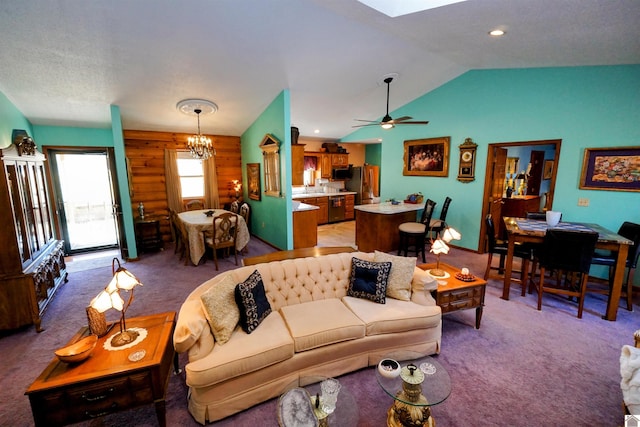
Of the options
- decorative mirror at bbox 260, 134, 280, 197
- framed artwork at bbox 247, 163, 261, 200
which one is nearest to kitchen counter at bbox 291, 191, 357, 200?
framed artwork at bbox 247, 163, 261, 200

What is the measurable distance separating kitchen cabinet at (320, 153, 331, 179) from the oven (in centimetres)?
80

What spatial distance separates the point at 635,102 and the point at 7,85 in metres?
8.34

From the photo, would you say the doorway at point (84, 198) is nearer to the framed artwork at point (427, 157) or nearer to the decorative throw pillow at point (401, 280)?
the decorative throw pillow at point (401, 280)

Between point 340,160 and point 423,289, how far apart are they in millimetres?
6515

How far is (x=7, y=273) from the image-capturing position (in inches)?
110

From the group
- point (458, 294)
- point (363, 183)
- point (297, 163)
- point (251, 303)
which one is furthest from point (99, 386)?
point (363, 183)

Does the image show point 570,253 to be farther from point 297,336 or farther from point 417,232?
point 297,336

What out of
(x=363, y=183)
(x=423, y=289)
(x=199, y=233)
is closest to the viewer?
(x=423, y=289)

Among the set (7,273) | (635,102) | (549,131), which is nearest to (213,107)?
(7,273)

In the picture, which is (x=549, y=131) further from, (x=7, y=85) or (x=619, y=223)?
(x=7, y=85)

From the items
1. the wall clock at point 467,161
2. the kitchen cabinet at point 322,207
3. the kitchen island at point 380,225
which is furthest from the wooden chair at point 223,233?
the wall clock at point 467,161

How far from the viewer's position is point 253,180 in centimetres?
648

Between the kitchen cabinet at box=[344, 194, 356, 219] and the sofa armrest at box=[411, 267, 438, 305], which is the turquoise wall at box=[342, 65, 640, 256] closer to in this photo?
the kitchen cabinet at box=[344, 194, 356, 219]

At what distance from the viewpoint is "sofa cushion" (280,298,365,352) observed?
6.90ft
